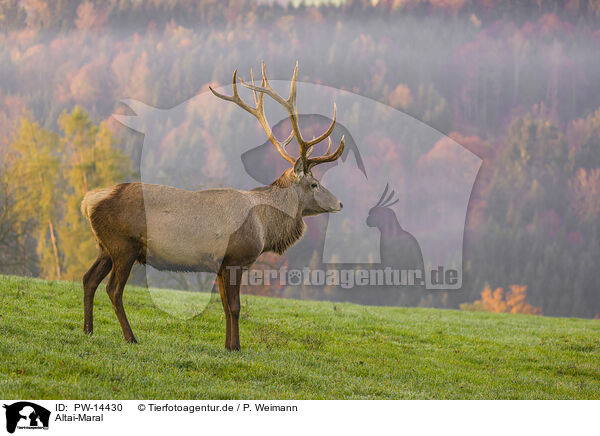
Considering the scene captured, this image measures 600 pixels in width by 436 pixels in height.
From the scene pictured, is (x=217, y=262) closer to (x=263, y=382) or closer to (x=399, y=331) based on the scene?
(x=263, y=382)

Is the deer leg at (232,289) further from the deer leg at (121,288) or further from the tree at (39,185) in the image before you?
the tree at (39,185)

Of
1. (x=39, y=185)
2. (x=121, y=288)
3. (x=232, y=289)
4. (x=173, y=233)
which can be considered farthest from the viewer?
(x=39, y=185)

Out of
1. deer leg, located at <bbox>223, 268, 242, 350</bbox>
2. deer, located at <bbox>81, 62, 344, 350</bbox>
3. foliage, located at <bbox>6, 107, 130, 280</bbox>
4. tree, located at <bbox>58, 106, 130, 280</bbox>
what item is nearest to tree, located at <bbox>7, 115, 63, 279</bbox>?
foliage, located at <bbox>6, 107, 130, 280</bbox>

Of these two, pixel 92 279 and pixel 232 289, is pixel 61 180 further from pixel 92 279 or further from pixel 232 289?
pixel 232 289

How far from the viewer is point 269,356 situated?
905 centimetres
